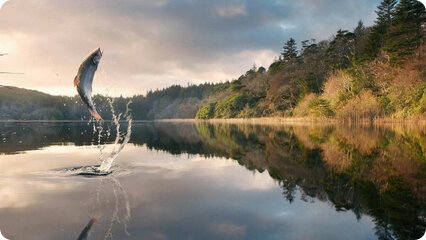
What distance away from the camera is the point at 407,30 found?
2994 cm

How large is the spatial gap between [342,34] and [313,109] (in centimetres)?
1359

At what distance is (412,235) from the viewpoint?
3.47 metres

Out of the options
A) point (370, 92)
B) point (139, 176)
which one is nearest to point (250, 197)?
point (139, 176)

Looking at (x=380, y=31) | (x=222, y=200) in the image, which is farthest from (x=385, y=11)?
(x=222, y=200)

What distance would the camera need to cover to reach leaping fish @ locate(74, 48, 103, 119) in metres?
5.06

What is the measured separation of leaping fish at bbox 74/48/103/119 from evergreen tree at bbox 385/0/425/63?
31224 millimetres

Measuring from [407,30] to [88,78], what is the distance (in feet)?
110

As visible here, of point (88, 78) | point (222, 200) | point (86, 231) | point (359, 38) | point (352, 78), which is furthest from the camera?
point (359, 38)

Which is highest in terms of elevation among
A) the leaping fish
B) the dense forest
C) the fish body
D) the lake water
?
the dense forest

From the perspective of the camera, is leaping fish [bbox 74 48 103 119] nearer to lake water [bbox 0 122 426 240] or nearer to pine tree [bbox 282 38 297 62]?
lake water [bbox 0 122 426 240]

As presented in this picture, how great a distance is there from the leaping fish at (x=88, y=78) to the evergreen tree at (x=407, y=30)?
102ft

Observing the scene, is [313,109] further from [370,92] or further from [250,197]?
[250,197]

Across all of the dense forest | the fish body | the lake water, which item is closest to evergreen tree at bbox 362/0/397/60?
the dense forest

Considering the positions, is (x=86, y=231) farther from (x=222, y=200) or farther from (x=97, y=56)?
(x=97, y=56)
